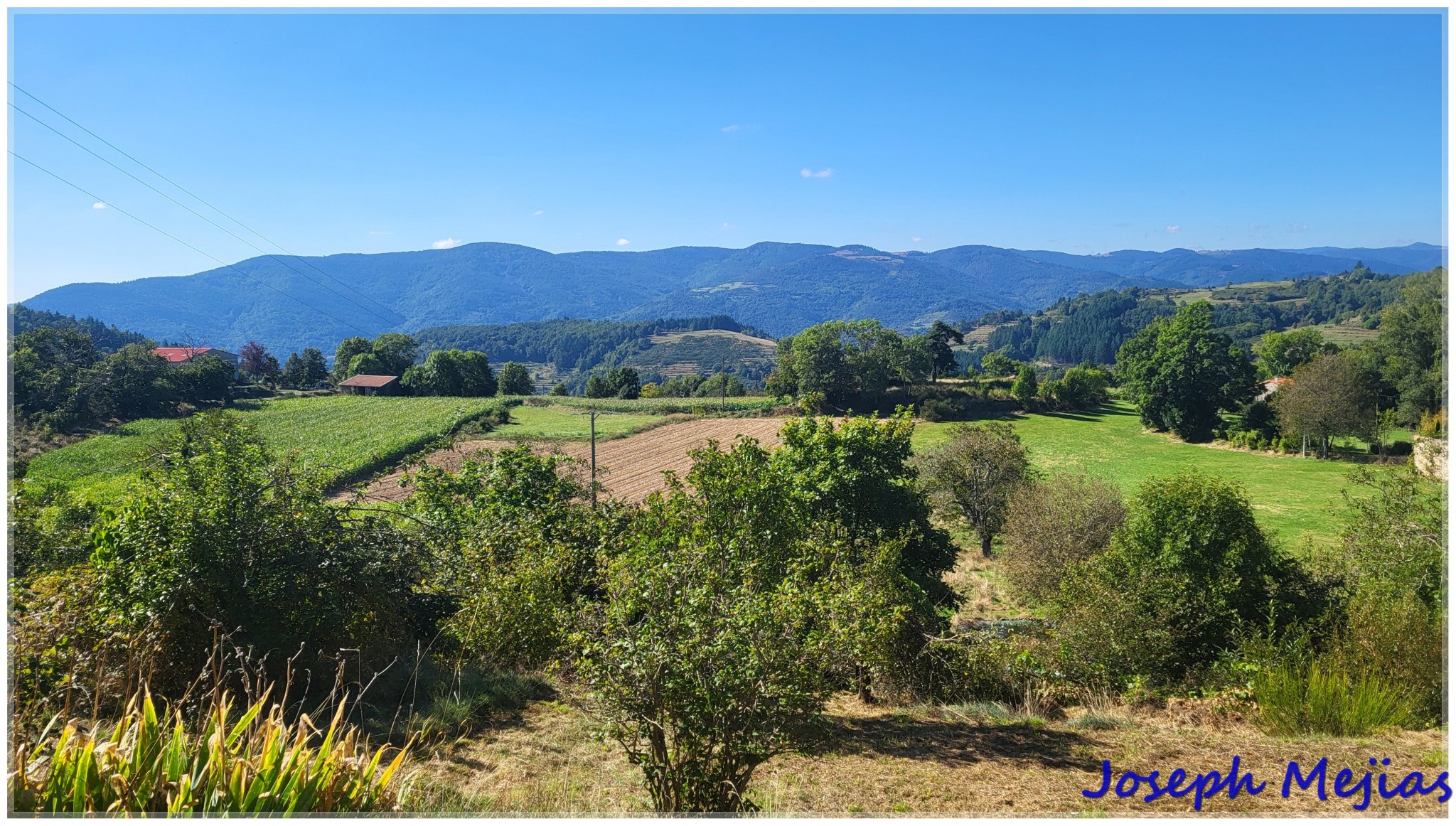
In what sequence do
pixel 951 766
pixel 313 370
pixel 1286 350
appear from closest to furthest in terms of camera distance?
pixel 951 766
pixel 1286 350
pixel 313 370

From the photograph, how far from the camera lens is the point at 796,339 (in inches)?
2822

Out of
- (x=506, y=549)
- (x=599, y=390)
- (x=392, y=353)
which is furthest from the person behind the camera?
(x=392, y=353)

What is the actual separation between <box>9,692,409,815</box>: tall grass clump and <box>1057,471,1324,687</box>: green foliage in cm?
1219

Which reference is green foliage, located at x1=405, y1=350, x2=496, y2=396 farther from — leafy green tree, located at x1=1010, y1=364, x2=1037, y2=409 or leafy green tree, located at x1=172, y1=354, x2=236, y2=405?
leafy green tree, located at x1=1010, y1=364, x2=1037, y2=409

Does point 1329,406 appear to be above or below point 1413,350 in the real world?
below

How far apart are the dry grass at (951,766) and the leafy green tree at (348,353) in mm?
94310

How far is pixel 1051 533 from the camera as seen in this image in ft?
71.7

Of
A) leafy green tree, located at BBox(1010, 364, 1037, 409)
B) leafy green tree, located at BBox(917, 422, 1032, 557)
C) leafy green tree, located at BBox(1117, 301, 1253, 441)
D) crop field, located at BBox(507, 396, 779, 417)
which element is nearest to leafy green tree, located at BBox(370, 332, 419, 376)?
crop field, located at BBox(507, 396, 779, 417)

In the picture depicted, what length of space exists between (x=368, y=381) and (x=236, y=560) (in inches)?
3308

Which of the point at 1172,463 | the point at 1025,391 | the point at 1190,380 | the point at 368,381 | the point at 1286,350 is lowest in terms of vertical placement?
the point at 1172,463

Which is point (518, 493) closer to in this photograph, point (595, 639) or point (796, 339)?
point (595, 639)

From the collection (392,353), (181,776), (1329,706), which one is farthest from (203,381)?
(1329,706)

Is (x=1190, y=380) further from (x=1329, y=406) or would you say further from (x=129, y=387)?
(x=129, y=387)

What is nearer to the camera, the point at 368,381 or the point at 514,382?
the point at 514,382
